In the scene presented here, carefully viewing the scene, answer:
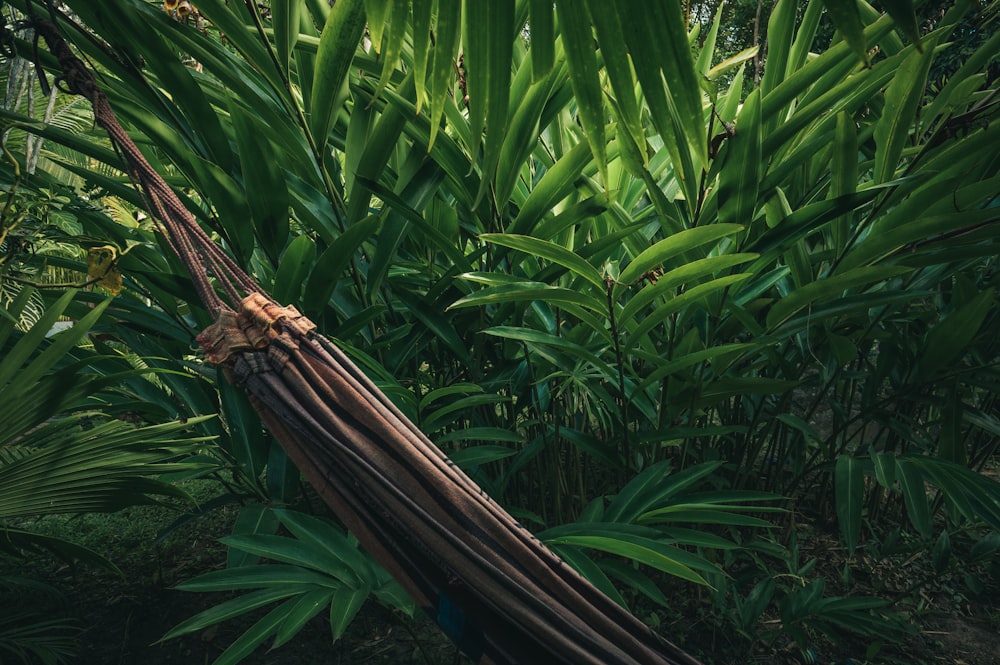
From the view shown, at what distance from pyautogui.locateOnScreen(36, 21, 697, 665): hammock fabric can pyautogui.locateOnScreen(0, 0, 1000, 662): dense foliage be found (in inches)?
7.3

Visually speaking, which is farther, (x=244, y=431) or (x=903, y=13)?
(x=244, y=431)

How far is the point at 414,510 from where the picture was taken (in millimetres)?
411

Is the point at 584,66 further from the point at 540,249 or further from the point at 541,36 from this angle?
the point at 540,249

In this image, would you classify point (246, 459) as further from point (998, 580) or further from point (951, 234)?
point (998, 580)

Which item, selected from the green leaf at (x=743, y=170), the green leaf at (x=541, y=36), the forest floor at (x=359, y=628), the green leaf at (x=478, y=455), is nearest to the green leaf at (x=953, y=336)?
the green leaf at (x=743, y=170)

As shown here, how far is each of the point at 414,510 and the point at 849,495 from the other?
671 mm

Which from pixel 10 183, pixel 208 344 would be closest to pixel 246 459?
pixel 208 344

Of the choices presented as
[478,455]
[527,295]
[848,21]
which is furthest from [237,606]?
[848,21]

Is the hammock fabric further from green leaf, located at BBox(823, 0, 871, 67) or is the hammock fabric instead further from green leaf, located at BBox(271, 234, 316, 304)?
green leaf, located at BBox(823, 0, 871, 67)

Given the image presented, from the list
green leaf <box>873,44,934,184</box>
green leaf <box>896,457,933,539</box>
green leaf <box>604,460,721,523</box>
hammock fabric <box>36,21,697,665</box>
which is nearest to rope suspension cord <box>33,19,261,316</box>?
hammock fabric <box>36,21,697,665</box>

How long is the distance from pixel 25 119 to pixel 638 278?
65 cm

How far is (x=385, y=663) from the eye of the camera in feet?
2.97

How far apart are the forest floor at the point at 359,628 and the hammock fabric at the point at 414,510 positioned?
1.42 feet

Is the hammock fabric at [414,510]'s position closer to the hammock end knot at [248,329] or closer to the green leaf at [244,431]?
the hammock end knot at [248,329]
